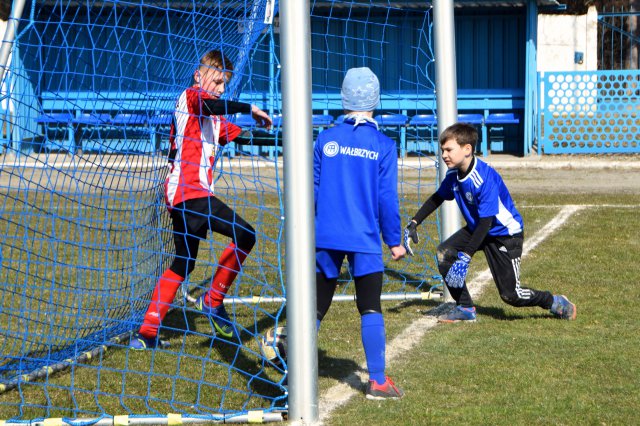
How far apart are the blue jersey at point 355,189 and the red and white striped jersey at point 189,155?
123 centimetres

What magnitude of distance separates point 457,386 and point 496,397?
0.96 ft

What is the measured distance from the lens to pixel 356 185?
551 cm

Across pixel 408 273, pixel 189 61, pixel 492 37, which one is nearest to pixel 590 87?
pixel 492 37

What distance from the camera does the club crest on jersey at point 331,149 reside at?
5512 mm

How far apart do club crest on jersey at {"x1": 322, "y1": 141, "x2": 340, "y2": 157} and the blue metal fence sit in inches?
644

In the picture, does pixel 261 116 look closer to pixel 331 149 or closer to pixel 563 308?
pixel 331 149

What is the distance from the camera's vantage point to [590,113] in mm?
21297

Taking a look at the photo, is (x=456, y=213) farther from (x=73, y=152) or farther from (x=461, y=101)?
(x=461, y=101)

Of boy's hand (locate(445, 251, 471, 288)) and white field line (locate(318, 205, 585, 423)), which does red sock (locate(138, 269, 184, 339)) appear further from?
boy's hand (locate(445, 251, 471, 288))

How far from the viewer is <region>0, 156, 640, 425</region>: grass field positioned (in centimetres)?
534

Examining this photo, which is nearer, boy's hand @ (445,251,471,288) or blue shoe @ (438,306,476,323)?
boy's hand @ (445,251,471,288)

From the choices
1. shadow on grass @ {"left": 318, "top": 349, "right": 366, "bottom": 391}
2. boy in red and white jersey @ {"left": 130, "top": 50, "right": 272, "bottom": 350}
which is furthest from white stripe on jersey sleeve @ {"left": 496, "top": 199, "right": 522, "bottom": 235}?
boy in red and white jersey @ {"left": 130, "top": 50, "right": 272, "bottom": 350}

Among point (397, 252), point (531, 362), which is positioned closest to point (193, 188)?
point (397, 252)

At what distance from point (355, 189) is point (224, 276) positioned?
1828 mm
